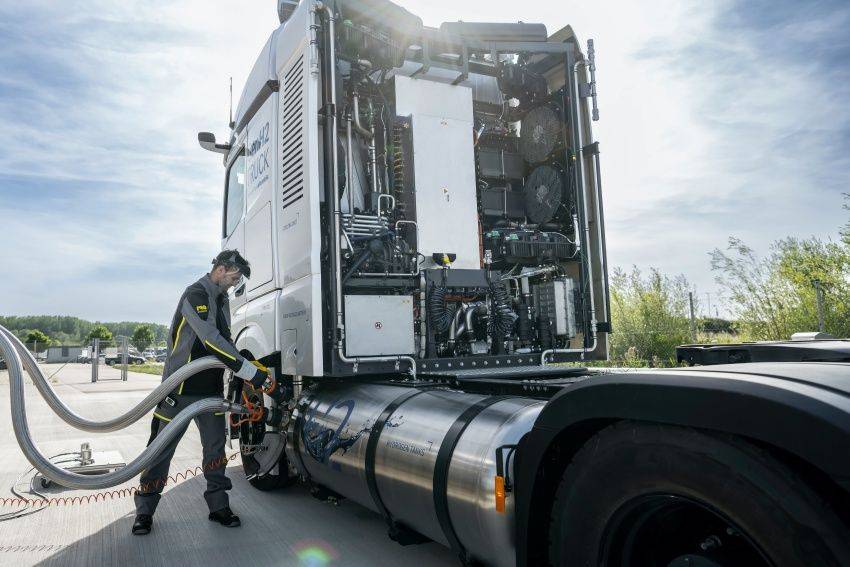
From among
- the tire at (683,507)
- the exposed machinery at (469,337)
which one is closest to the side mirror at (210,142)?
the exposed machinery at (469,337)

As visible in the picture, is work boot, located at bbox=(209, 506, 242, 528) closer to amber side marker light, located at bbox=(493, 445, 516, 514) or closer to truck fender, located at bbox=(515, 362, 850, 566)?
amber side marker light, located at bbox=(493, 445, 516, 514)

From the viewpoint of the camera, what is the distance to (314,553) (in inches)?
151

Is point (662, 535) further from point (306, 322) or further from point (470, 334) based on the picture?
point (470, 334)

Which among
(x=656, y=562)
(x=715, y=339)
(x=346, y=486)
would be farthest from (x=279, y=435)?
(x=715, y=339)

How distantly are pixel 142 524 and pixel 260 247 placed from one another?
2.38 meters

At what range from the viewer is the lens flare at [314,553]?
12.0 ft

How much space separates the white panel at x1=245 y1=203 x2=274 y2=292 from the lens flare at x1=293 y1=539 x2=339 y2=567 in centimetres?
221

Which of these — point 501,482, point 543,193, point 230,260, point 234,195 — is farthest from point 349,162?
point 501,482

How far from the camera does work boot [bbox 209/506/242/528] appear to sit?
4.42 meters

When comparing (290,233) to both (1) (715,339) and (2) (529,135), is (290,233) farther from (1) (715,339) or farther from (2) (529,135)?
(1) (715,339)

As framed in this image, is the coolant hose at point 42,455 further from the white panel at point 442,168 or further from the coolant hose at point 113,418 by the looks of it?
the white panel at point 442,168

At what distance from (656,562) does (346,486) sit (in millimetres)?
2364

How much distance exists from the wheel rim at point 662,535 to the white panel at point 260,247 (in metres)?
3.93

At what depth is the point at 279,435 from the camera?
5.09 m
